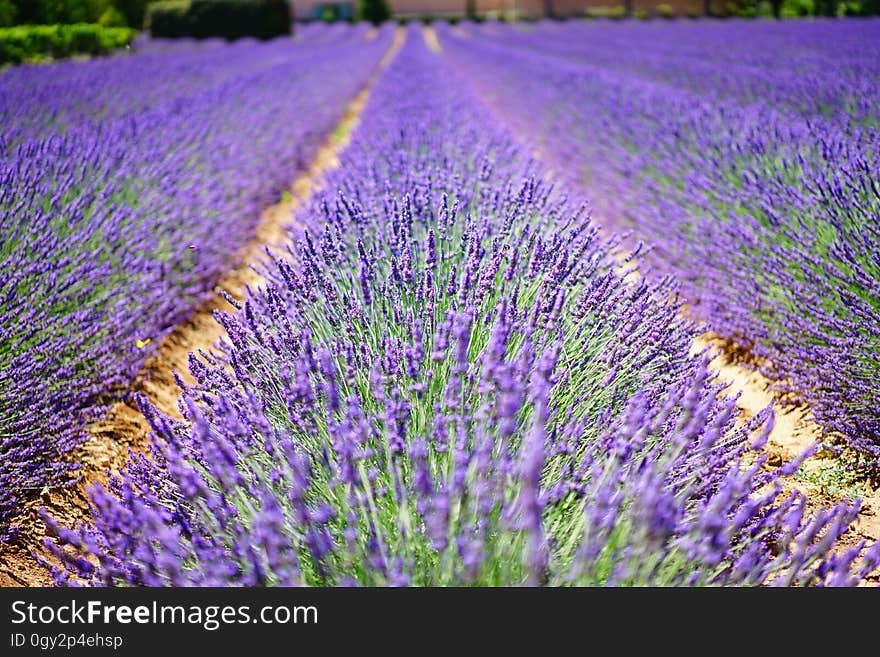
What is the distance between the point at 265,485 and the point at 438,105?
16.7 ft

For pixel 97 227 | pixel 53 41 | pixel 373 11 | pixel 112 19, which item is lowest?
pixel 97 227

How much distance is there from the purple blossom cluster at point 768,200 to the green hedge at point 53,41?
18.0 ft

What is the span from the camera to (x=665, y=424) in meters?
1.51

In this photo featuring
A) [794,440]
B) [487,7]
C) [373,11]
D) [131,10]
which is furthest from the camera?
[487,7]

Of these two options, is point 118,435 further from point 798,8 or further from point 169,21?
point 798,8

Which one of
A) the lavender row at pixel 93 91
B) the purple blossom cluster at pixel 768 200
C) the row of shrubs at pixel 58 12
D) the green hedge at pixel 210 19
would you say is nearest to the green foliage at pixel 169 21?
the green hedge at pixel 210 19

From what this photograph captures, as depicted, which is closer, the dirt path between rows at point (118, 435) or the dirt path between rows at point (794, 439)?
the dirt path between rows at point (118, 435)

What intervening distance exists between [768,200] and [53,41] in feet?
26.0

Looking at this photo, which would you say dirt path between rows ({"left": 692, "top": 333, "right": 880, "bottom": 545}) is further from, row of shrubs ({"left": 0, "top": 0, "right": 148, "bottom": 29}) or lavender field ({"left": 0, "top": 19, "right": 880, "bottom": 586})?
row of shrubs ({"left": 0, "top": 0, "right": 148, "bottom": 29})

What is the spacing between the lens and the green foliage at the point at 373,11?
3662 centimetres

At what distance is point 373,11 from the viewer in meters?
36.9

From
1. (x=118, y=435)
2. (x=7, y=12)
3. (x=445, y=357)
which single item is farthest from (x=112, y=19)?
(x=445, y=357)

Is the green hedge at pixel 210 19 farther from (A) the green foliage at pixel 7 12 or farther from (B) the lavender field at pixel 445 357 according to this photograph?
(B) the lavender field at pixel 445 357
